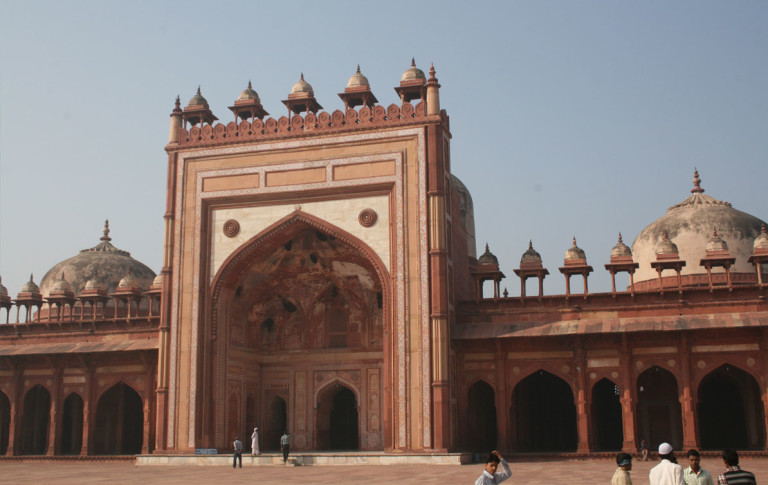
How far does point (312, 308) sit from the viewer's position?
24.0m

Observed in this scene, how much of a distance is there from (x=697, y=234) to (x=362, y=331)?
1018cm

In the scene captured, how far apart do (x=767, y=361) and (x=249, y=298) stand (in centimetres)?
1249

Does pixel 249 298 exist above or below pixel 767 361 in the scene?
above

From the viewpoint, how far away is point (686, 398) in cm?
1909

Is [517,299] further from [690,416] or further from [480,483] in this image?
[480,483]

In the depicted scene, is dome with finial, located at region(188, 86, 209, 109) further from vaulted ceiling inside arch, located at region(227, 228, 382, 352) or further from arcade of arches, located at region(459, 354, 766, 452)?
arcade of arches, located at region(459, 354, 766, 452)

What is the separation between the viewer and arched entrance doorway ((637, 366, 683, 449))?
21.1 m

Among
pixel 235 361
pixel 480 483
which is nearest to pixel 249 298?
pixel 235 361

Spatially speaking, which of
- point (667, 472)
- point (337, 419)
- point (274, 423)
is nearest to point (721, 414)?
point (337, 419)

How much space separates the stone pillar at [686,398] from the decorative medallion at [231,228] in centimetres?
1078

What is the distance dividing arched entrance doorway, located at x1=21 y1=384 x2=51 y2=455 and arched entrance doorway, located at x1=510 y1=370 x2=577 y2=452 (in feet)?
44.5

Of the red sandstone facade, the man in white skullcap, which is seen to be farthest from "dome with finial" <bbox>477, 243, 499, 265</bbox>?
the man in white skullcap

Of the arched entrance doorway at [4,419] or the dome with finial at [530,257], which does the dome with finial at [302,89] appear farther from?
the arched entrance doorway at [4,419]

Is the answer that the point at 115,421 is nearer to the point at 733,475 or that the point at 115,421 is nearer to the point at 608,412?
the point at 608,412
